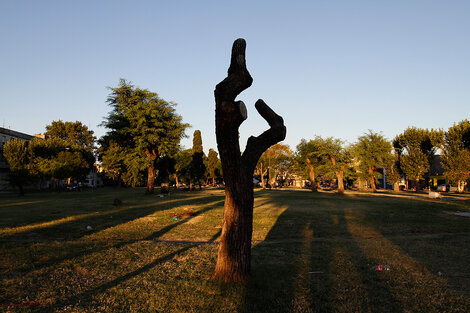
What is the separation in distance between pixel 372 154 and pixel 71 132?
232ft

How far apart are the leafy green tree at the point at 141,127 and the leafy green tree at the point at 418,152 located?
38746 mm

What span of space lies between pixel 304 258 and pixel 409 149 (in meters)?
49.9

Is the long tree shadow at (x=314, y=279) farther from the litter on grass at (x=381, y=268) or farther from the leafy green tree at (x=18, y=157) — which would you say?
the leafy green tree at (x=18, y=157)

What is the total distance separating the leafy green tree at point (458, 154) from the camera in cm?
4045

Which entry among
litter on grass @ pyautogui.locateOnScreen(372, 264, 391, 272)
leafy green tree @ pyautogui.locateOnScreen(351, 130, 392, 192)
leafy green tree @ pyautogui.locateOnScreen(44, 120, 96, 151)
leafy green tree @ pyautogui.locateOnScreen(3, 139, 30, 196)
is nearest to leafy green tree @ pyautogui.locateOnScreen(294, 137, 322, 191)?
leafy green tree @ pyautogui.locateOnScreen(351, 130, 392, 192)

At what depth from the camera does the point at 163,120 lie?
124ft

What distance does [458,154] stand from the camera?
41219 millimetres

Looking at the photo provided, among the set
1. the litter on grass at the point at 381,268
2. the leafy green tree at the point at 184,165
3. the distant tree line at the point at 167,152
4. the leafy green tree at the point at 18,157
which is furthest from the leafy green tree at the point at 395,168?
the leafy green tree at the point at 18,157

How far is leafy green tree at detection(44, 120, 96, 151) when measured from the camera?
68.6m

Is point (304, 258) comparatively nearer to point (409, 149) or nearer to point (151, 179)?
point (151, 179)

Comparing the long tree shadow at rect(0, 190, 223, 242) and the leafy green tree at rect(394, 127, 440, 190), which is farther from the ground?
the leafy green tree at rect(394, 127, 440, 190)

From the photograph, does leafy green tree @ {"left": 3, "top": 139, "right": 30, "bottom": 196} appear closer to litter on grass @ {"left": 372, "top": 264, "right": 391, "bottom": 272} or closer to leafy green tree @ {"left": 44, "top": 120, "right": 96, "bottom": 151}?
leafy green tree @ {"left": 44, "top": 120, "right": 96, "bottom": 151}

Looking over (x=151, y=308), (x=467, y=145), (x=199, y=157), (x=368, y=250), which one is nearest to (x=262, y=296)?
(x=151, y=308)

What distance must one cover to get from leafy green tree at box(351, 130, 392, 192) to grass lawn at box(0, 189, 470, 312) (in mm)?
38564
